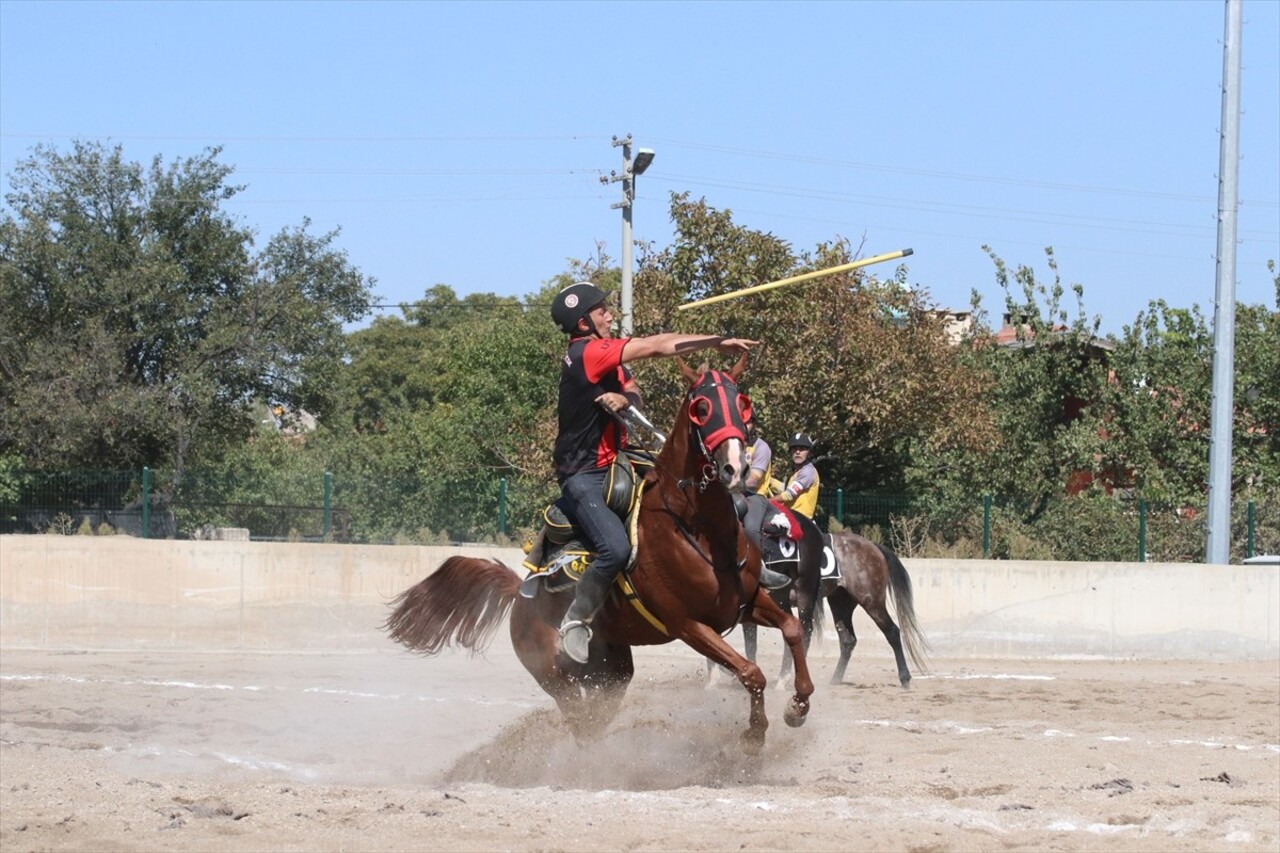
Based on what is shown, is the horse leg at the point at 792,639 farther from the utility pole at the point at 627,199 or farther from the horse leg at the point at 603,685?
the utility pole at the point at 627,199

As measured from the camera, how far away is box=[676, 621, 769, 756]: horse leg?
7941 mm

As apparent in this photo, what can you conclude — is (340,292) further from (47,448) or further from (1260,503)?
(1260,503)

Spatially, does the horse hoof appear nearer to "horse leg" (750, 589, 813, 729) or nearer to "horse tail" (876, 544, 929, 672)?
"horse leg" (750, 589, 813, 729)

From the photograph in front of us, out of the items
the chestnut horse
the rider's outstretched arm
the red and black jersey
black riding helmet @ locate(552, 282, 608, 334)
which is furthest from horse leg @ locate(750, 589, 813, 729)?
the chestnut horse

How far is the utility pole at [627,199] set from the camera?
889 inches

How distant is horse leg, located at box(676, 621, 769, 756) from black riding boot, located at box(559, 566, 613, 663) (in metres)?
0.53

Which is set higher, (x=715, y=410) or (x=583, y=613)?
(x=715, y=410)

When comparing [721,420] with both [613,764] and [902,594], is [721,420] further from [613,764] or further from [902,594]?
[902,594]

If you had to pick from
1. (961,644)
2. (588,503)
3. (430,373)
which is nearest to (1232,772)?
(588,503)

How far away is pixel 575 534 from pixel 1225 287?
41.7 ft

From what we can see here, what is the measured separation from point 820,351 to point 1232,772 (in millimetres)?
15135

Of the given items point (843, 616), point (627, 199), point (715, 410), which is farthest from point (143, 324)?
point (715, 410)

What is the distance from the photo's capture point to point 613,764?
8906mm

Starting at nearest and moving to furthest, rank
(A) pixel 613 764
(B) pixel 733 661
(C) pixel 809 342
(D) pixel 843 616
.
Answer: (B) pixel 733 661
(A) pixel 613 764
(D) pixel 843 616
(C) pixel 809 342
